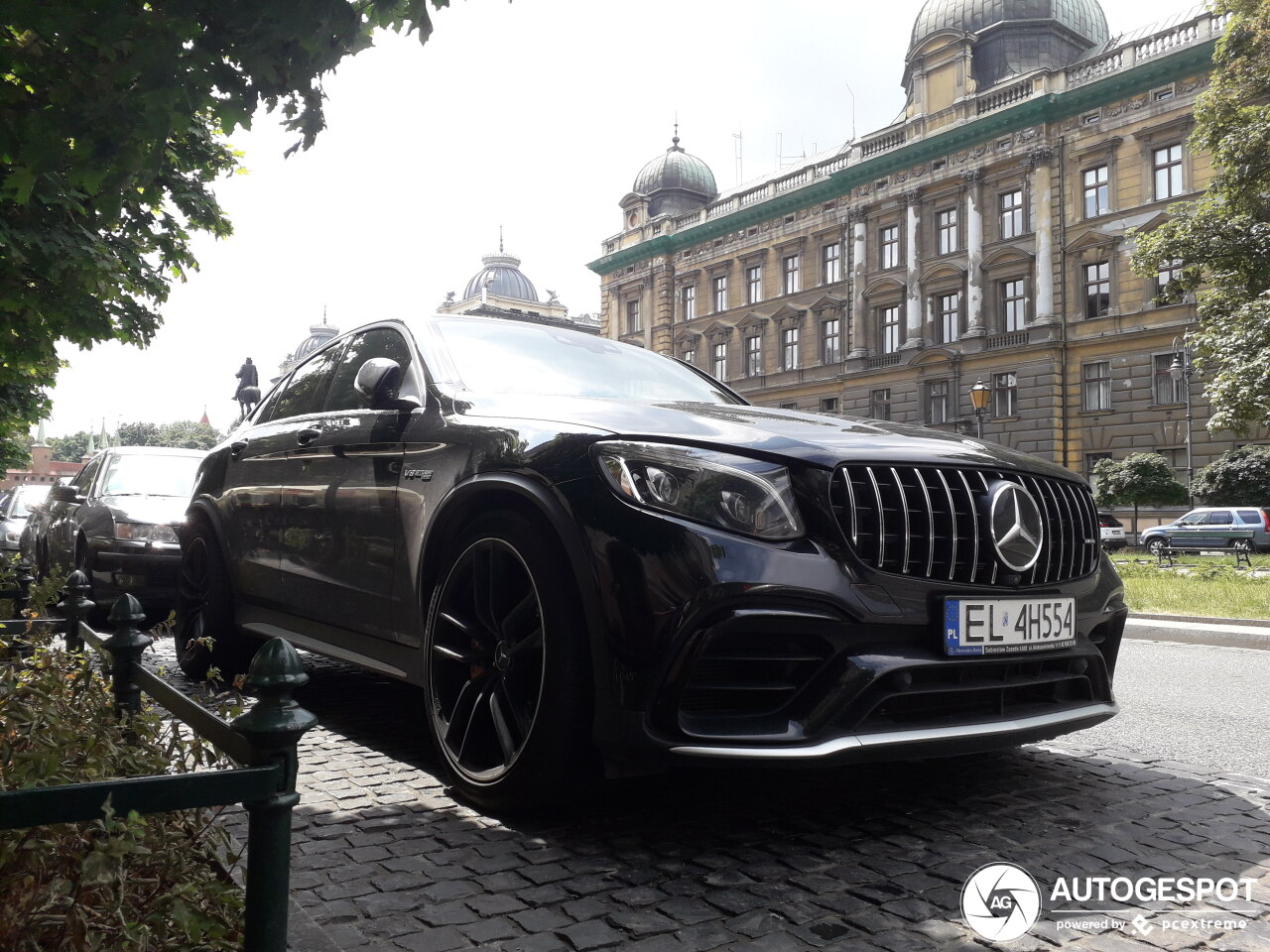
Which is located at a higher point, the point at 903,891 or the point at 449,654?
the point at 449,654

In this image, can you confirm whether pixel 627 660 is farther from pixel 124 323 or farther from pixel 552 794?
pixel 124 323

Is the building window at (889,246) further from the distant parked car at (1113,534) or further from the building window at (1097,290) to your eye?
the distant parked car at (1113,534)

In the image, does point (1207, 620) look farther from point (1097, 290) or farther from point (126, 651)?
point (1097, 290)

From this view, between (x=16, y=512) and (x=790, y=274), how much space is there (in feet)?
120

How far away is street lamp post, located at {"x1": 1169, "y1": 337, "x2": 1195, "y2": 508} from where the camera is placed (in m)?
33.0

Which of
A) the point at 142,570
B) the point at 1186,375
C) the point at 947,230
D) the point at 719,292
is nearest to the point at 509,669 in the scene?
the point at 142,570

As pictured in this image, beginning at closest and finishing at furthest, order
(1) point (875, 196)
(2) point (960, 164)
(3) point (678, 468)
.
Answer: (3) point (678, 468), (2) point (960, 164), (1) point (875, 196)

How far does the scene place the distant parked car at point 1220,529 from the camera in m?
28.9

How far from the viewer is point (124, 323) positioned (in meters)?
8.62

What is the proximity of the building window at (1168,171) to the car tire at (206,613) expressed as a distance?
37.8 meters

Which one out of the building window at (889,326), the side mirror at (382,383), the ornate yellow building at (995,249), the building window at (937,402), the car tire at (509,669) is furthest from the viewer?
the building window at (889,326)

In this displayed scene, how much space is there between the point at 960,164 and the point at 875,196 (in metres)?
4.25

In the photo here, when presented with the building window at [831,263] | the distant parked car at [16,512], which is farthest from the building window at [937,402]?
the distant parked car at [16,512]

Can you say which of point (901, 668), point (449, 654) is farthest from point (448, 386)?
point (901, 668)
